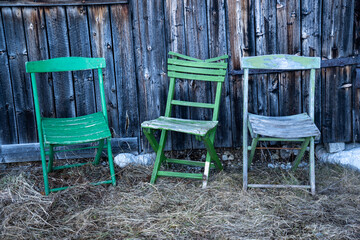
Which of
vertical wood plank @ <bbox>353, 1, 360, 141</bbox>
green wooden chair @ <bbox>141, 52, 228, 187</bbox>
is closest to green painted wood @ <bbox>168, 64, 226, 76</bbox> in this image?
green wooden chair @ <bbox>141, 52, 228, 187</bbox>

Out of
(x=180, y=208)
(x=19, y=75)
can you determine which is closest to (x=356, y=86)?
(x=180, y=208)

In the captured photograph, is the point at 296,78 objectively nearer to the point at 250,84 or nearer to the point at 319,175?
the point at 250,84

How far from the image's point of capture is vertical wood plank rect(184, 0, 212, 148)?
12.4 ft

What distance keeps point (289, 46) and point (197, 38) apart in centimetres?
95

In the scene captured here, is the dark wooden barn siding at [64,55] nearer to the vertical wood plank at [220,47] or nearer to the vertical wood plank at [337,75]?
the vertical wood plank at [220,47]

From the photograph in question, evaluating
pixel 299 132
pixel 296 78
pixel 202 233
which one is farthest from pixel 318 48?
pixel 202 233

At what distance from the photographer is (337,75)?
3.88 metres

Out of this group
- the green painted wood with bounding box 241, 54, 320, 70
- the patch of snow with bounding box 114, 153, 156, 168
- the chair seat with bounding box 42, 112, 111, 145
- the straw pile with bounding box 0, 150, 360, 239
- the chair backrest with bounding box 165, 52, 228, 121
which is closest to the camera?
the straw pile with bounding box 0, 150, 360, 239

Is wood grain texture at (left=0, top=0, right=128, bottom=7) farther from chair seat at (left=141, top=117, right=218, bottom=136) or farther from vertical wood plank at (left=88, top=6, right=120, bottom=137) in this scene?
chair seat at (left=141, top=117, right=218, bottom=136)

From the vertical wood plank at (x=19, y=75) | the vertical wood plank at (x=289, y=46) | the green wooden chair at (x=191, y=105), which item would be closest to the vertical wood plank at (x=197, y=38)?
the green wooden chair at (x=191, y=105)

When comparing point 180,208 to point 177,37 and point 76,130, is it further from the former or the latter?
point 177,37

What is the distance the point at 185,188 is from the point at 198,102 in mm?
975

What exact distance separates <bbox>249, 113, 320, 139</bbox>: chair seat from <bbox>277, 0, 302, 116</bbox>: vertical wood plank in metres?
0.48

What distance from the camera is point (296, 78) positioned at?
3.90 m
